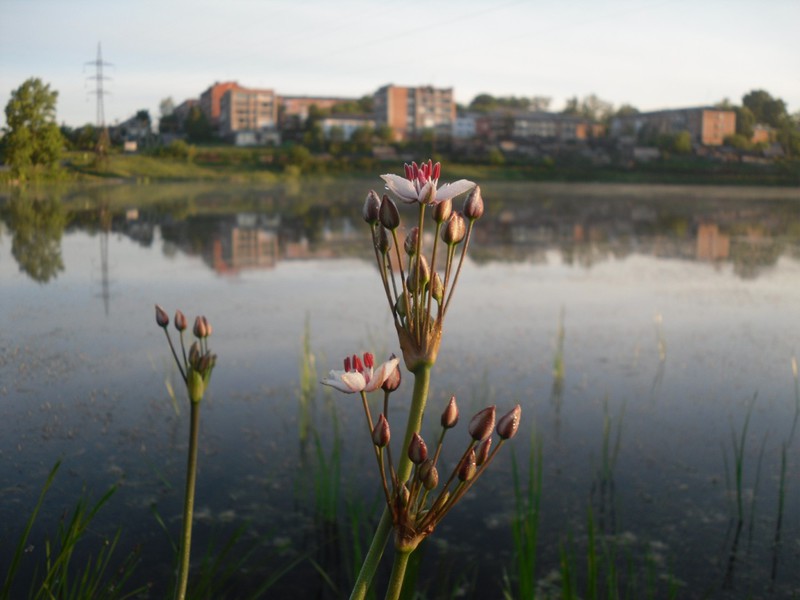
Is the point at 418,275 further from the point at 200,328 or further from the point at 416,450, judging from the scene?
the point at 200,328

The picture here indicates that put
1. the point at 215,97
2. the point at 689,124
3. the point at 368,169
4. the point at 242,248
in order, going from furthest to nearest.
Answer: the point at 215,97 → the point at 689,124 → the point at 368,169 → the point at 242,248

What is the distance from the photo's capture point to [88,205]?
1927cm

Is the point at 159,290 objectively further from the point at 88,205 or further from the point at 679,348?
the point at 88,205

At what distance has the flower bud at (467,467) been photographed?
0.99 meters

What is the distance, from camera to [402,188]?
38.5 inches

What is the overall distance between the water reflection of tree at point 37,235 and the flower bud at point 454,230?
8.21 m

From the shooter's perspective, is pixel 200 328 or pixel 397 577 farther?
pixel 200 328

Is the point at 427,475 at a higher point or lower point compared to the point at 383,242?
lower

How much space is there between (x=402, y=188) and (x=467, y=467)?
0.33 metres

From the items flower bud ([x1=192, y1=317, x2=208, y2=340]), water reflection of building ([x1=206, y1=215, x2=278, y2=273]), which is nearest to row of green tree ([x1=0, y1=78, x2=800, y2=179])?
water reflection of building ([x1=206, y1=215, x2=278, y2=273])

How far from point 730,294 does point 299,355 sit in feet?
16.2

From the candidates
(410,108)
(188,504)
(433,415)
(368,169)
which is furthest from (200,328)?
(410,108)

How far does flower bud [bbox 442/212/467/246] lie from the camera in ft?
3.42

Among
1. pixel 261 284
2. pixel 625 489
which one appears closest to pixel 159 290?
pixel 261 284
